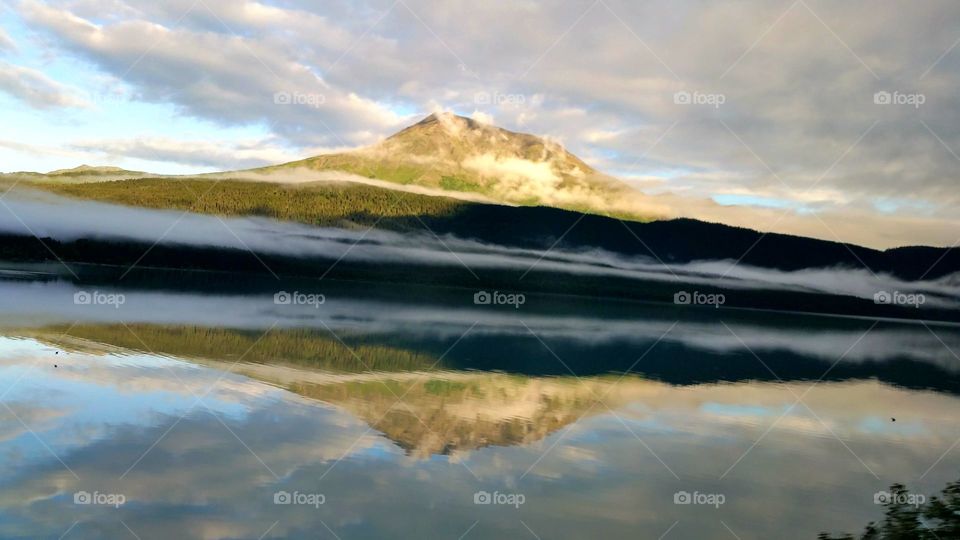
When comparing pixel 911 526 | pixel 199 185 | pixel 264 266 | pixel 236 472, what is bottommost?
pixel 911 526

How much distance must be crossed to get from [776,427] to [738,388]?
→ 28.5 ft

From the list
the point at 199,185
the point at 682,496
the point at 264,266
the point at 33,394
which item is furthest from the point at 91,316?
the point at 199,185

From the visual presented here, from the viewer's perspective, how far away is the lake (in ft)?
35.1

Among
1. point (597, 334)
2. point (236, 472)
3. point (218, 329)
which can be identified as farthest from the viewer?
point (597, 334)

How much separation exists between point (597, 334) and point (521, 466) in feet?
150

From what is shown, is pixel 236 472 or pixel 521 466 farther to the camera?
pixel 521 466

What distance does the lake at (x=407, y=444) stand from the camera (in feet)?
35.1

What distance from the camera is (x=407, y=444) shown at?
1492 centimetres

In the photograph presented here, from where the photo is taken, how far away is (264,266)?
545 ft

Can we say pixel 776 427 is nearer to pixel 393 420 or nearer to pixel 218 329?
pixel 393 420

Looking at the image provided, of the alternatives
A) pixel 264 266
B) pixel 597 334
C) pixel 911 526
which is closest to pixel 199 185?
pixel 264 266

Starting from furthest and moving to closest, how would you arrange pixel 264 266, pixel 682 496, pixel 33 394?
pixel 264 266, pixel 33 394, pixel 682 496

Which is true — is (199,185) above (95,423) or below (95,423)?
above

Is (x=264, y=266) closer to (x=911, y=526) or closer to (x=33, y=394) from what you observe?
(x=33, y=394)
